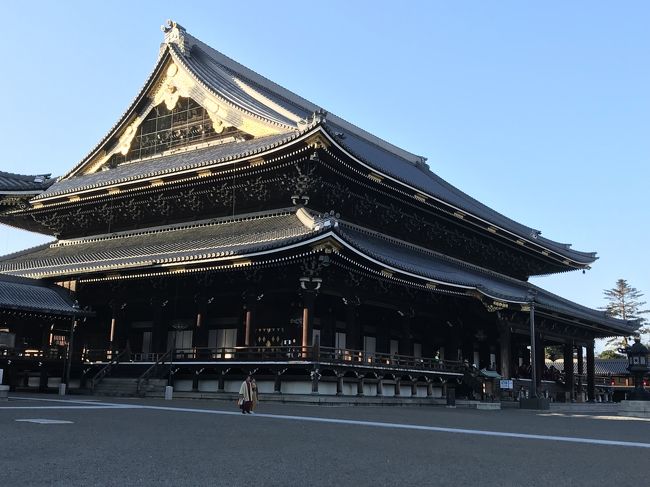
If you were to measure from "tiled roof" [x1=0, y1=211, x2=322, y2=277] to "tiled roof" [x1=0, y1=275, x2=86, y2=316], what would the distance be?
103 cm

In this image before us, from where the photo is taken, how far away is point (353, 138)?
4638cm

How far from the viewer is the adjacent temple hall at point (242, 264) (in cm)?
2861

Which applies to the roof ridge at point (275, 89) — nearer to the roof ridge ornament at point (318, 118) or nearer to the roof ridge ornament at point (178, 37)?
the roof ridge ornament at point (178, 37)

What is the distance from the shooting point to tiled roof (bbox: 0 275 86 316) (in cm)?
2998

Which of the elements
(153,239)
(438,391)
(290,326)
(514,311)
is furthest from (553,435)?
(153,239)

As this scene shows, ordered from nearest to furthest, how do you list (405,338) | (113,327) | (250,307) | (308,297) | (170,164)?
(308,297), (250,307), (405,338), (113,327), (170,164)

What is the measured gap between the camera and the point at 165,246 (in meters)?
33.2

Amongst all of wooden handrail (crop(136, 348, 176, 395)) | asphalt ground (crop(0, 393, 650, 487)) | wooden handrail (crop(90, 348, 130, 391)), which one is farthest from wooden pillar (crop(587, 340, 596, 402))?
asphalt ground (crop(0, 393, 650, 487))

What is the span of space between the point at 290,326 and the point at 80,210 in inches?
648

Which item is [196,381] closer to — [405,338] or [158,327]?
[158,327]

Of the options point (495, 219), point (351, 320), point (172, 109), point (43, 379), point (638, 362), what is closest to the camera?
point (351, 320)

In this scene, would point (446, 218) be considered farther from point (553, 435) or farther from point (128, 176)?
point (553, 435)

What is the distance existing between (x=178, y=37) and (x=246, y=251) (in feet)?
62.5

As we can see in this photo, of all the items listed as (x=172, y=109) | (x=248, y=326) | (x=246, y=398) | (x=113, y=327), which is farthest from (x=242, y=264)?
(x=172, y=109)
